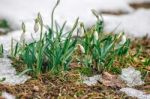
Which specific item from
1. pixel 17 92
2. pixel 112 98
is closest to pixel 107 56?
pixel 112 98

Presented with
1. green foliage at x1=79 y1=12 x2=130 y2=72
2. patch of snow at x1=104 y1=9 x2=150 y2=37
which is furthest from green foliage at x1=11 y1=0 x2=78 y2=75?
patch of snow at x1=104 y1=9 x2=150 y2=37

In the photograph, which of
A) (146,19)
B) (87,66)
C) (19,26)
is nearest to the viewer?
(87,66)

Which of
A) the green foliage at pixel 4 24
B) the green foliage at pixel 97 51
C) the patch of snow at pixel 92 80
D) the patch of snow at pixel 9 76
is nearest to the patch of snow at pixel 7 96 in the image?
the patch of snow at pixel 9 76

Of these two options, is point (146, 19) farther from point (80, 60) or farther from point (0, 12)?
point (80, 60)

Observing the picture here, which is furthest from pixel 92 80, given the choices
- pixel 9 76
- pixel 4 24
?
pixel 4 24

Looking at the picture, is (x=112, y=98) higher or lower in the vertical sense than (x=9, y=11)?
lower

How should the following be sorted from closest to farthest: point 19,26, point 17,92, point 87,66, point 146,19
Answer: point 17,92
point 87,66
point 19,26
point 146,19

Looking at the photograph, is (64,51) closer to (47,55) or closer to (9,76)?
(47,55)
